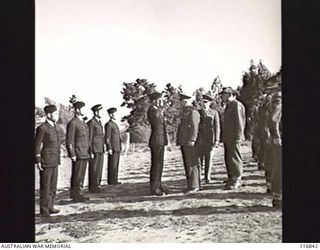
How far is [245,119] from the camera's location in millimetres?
3119

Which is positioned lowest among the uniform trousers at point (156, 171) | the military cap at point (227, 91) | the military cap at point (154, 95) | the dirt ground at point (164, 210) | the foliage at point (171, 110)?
the dirt ground at point (164, 210)

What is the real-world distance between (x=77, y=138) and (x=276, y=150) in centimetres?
104

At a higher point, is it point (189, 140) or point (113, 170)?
point (189, 140)

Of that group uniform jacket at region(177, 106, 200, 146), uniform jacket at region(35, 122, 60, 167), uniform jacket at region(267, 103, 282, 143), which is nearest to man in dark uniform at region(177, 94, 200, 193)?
uniform jacket at region(177, 106, 200, 146)

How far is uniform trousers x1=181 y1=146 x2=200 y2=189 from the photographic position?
124 inches

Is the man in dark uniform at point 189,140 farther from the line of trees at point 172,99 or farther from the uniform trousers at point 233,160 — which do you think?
the uniform trousers at point 233,160

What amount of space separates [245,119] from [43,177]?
3.60ft

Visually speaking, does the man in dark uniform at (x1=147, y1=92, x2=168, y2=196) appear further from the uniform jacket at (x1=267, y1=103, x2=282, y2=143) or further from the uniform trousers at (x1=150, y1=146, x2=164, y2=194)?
the uniform jacket at (x1=267, y1=103, x2=282, y2=143)

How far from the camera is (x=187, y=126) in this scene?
3.15 meters

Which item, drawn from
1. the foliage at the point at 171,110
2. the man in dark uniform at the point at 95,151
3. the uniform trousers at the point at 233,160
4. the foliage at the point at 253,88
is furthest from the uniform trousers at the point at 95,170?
the foliage at the point at 253,88

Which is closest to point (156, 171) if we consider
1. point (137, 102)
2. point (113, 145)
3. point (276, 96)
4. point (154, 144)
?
point (154, 144)

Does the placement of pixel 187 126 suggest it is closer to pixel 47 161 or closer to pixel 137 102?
pixel 137 102

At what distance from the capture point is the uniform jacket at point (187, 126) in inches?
124
